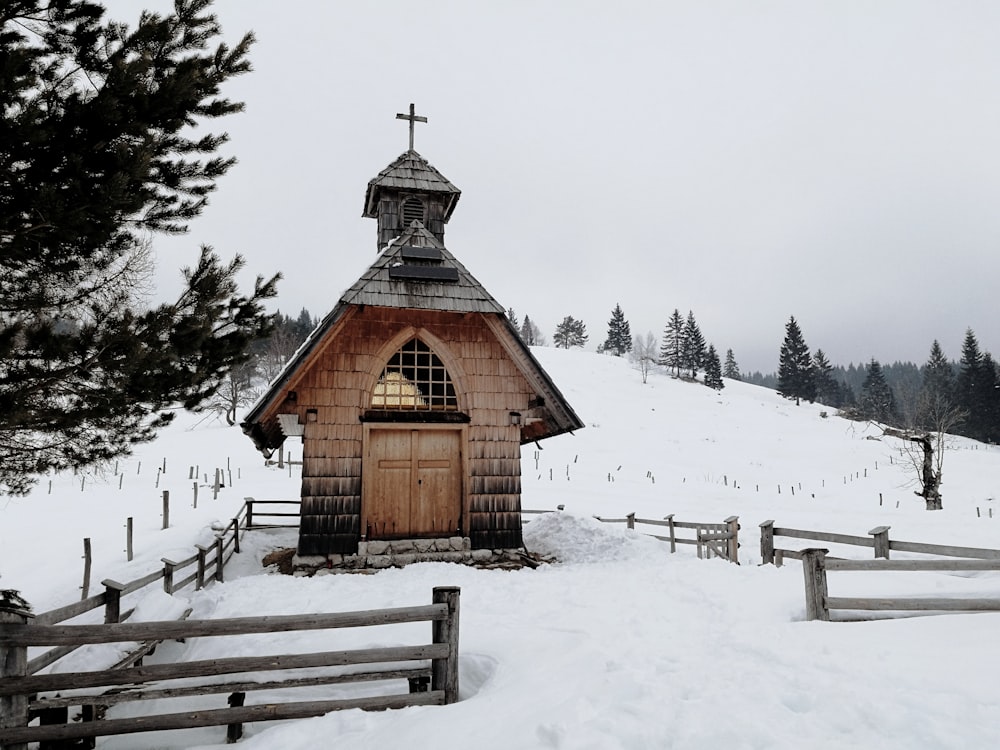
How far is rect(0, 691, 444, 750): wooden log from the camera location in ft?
15.0

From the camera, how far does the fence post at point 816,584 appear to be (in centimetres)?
651

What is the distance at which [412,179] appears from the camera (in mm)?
14375

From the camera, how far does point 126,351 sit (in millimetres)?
5477

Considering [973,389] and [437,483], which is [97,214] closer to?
[437,483]

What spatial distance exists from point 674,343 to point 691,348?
2864 millimetres

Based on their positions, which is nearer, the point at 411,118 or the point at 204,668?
the point at 204,668

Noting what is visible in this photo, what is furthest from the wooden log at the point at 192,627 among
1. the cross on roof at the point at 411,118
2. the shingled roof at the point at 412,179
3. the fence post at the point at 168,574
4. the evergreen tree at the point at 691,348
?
the evergreen tree at the point at 691,348

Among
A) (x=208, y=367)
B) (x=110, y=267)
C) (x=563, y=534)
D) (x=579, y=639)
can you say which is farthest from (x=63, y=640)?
(x=563, y=534)

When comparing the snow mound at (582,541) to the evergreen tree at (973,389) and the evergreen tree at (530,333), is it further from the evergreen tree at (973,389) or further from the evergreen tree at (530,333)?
the evergreen tree at (530,333)

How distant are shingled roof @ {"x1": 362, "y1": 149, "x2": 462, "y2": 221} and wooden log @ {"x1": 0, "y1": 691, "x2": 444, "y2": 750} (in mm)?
11836

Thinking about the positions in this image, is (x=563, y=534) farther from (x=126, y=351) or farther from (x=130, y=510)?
(x=130, y=510)

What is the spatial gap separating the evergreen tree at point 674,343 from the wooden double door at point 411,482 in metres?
83.1

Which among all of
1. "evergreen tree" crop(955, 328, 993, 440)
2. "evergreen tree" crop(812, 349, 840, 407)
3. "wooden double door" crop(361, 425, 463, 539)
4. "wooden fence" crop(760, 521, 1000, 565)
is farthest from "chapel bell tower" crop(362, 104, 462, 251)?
"evergreen tree" crop(812, 349, 840, 407)

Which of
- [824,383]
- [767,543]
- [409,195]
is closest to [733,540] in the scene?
[767,543]
